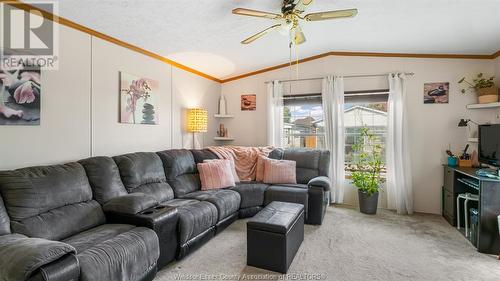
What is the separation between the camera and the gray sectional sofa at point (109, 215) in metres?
1.50

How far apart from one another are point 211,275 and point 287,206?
1.05m

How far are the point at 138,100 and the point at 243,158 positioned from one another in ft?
6.06

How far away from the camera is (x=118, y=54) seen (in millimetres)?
3162

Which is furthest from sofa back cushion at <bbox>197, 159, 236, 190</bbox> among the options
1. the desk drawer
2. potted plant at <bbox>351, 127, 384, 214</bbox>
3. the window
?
the desk drawer

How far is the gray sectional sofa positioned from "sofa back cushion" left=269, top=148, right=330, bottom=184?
0.57 meters

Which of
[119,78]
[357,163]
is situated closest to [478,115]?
[357,163]

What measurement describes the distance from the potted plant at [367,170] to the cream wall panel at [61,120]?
12.8ft

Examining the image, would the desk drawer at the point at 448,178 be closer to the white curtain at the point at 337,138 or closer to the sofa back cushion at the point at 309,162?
the white curtain at the point at 337,138

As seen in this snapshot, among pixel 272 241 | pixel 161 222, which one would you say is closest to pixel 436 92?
pixel 272 241

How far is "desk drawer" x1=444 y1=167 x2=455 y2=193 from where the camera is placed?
355 cm

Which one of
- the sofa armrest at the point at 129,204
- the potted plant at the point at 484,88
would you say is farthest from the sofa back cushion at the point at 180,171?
the potted plant at the point at 484,88

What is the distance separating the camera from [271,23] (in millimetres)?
3143

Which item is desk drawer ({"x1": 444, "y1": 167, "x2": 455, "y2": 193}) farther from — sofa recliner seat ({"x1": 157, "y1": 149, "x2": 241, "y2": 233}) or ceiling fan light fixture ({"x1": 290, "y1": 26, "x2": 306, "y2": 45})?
sofa recliner seat ({"x1": 157, "y1": 149, "x2": 241, "y2": 233})

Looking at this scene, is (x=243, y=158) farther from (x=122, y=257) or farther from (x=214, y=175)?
(x=122, y=257)
